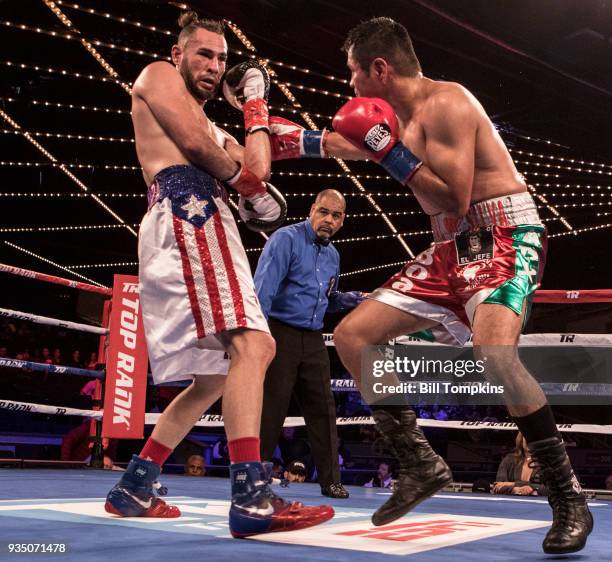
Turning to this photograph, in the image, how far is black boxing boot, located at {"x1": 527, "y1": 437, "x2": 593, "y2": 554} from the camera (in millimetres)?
1561

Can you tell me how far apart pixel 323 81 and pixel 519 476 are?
154 inches

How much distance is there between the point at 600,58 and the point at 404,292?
16.9 feet

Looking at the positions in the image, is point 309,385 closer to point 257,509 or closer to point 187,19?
point 257,509

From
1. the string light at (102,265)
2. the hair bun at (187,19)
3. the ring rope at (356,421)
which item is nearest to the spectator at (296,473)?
the ring rope at (356,421)

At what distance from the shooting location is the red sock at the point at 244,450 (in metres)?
1.71

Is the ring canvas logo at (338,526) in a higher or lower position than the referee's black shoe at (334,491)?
higher

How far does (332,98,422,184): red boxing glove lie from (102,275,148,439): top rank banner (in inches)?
90.7

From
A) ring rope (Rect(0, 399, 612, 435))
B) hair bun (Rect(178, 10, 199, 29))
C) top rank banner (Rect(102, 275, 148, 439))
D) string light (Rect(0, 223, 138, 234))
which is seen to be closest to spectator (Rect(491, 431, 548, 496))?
ring rope (Rect(0, 399, 612, 435))

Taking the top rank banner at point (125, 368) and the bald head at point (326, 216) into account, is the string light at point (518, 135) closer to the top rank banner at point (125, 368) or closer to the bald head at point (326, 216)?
the bald head at point (326, 216)

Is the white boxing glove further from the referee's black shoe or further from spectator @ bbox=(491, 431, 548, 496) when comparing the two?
spectator @ bbox=(491, 431, 548, 496)

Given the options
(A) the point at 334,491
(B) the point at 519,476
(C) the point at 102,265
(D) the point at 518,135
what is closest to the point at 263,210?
(A) the point at 334,491

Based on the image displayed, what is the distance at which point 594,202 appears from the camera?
28.4ft

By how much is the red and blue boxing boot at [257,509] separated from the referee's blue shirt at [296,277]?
1.37 metres

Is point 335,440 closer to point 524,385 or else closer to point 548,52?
point 524,385
